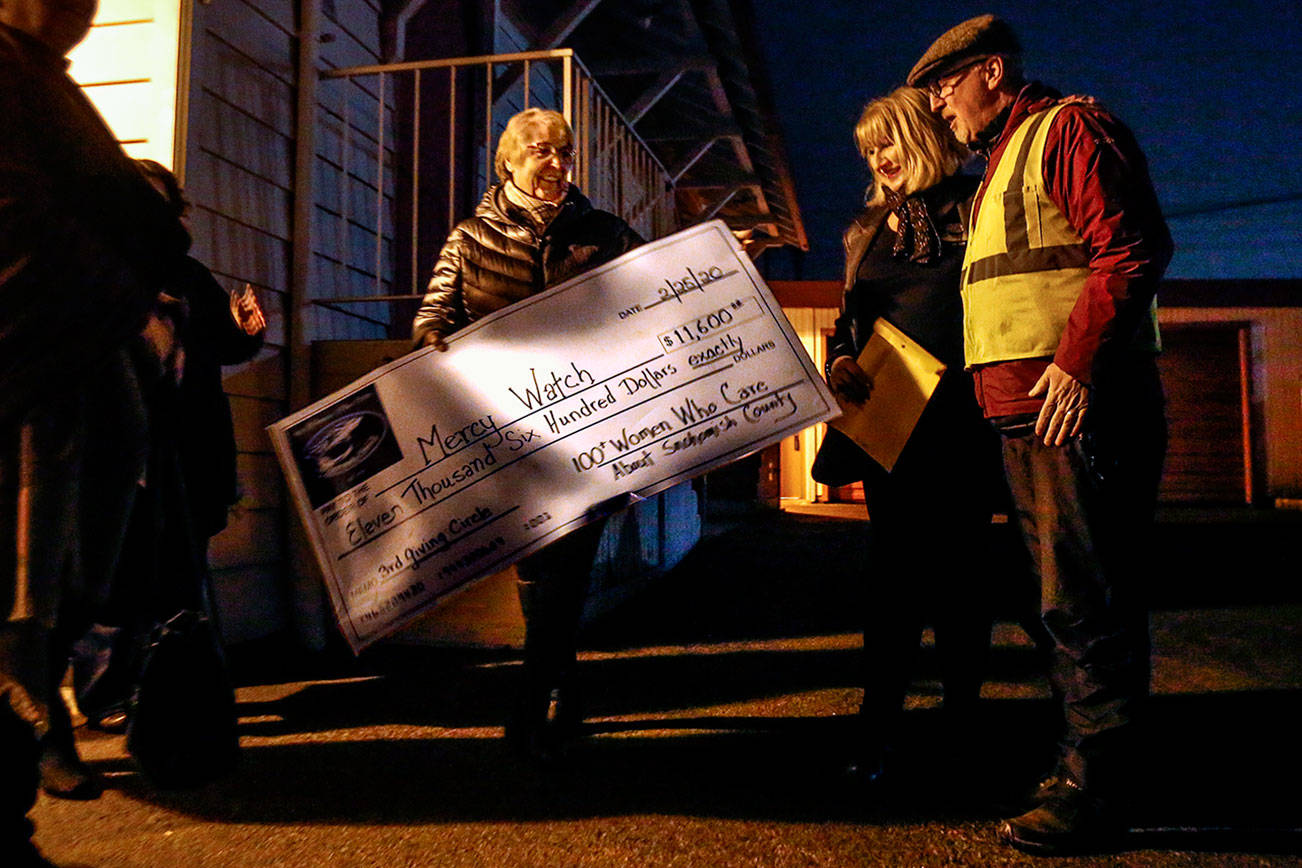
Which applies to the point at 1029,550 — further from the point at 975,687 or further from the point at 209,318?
the point at 209,318

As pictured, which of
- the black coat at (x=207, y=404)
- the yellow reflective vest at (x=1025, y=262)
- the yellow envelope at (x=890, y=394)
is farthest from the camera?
the black coat at (x=207, y=404)

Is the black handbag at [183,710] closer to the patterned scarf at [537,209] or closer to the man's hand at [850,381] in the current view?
the patterned scarf at [537,209]

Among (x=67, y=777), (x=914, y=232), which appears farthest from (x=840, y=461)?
(x=67, y=777)

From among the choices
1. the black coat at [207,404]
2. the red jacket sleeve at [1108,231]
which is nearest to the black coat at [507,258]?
the black coat at [207,404]

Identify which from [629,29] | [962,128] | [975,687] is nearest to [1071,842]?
[975,687]

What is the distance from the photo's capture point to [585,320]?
6.41 ft

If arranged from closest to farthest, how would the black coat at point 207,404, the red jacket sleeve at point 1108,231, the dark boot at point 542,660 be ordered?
the red jacket sleeve at point 1108,231
the dark boot at point 542,660
the black coat at point 207,404

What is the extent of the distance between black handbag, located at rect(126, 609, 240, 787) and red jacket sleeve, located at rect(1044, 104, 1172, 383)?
185 centimetres

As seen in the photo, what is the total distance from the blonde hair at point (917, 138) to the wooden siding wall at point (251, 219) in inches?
104

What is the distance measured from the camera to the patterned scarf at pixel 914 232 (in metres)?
1.88

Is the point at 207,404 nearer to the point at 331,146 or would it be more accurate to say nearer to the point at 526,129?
the point at 526,129

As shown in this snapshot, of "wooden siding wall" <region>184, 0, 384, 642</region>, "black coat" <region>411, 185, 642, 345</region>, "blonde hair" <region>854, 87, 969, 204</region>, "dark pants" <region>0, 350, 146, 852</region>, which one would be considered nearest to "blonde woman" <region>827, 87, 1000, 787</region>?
"blonde hair" <region>854, 87, 969, 204</region>

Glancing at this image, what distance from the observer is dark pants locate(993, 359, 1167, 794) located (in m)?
1.52

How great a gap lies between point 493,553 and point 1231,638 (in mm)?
3295
